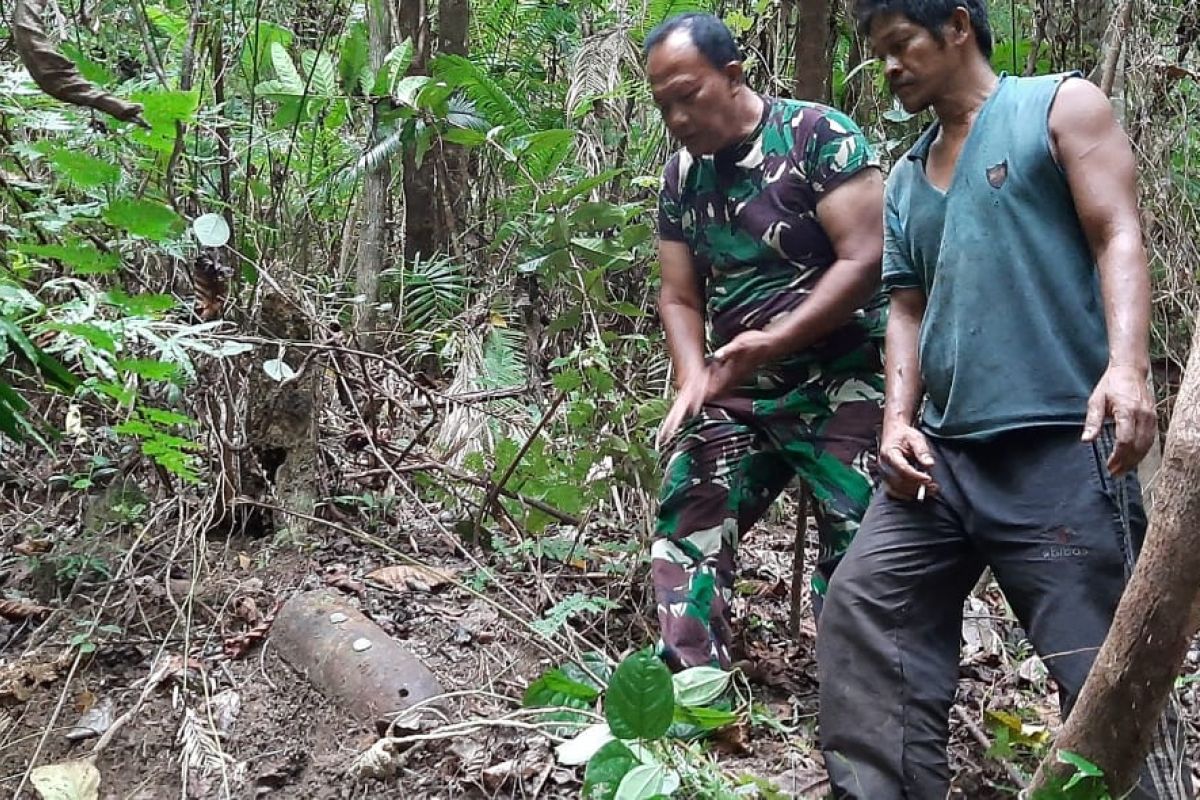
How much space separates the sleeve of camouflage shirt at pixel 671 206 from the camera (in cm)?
307

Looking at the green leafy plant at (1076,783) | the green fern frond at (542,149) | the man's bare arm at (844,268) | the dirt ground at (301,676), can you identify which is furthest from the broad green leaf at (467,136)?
the green leafy plant at (1076,783)

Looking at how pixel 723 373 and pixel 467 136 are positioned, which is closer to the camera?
pixel 723 373

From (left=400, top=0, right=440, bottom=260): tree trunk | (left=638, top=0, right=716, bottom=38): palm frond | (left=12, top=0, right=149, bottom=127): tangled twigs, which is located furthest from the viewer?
(left=400, top=0, right=440, bottom=260): tree trunk

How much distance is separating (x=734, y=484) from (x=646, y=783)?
1168mm

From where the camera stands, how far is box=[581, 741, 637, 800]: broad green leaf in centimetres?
196

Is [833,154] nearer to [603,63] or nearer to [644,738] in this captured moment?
[644,738]

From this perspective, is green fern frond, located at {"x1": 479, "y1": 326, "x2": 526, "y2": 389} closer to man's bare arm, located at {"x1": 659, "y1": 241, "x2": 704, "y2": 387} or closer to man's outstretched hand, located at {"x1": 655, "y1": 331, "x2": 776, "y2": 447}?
man's bare arm, located at {"x1": 659, "y1": 241, "x2": 704, "y2": 387}

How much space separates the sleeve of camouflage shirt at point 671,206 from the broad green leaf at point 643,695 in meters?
1.47

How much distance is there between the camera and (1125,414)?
74.7 inches

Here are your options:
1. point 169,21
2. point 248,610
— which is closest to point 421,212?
point 169,21

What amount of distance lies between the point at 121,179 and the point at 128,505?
41.1 inches

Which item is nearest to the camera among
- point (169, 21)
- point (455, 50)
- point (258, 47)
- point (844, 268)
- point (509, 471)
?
point (844, 268)

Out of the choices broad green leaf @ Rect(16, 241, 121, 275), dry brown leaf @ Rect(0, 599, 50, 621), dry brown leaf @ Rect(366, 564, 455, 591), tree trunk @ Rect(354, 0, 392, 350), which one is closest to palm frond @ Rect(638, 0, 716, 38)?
tree trunk @ Rect(354, 0, 392, 350)

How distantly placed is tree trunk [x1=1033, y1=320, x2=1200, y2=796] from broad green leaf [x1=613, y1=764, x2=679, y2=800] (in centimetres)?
69
